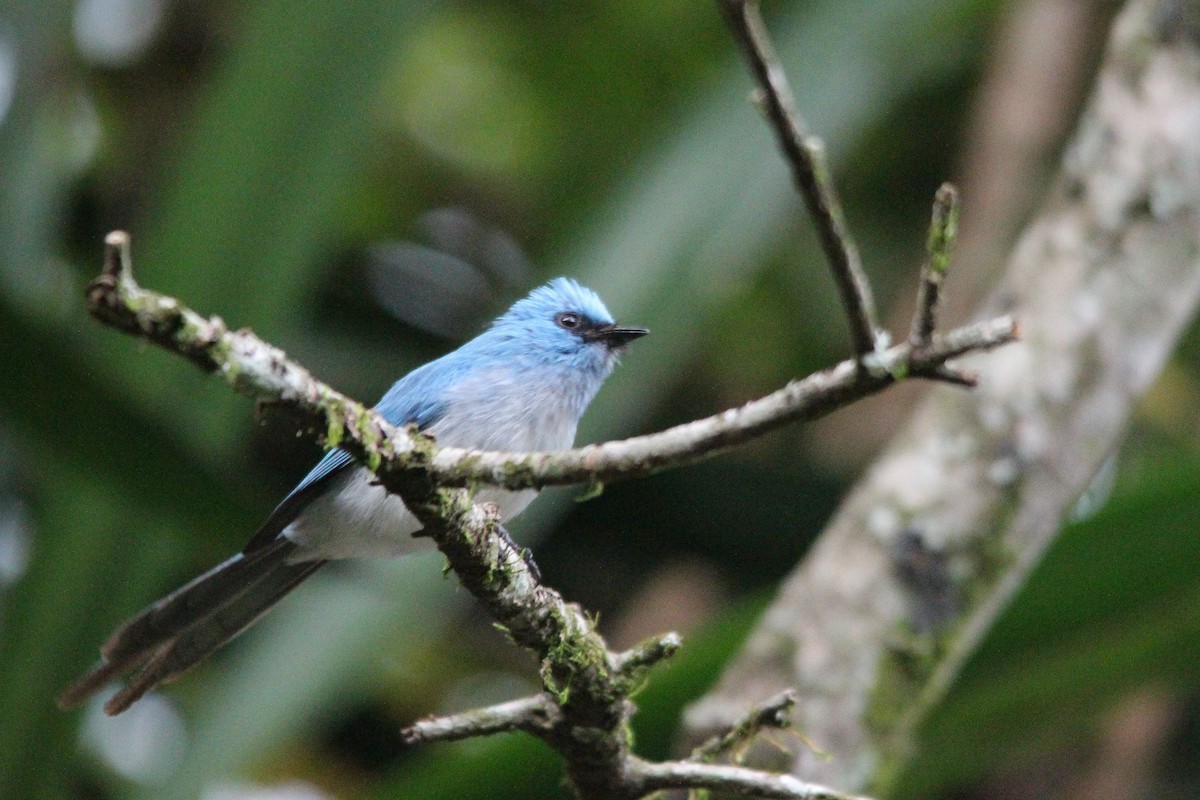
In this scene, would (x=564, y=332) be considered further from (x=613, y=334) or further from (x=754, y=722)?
(x=754, y=722)

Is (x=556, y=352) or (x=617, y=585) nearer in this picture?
(x=556, y=352)

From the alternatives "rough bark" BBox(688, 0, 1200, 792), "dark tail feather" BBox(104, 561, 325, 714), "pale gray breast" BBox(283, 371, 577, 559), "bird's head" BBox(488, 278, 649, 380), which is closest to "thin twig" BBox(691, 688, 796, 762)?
"rough bark" BBox(688, 0, 1200, 792)

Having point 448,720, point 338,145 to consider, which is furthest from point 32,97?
point 448,720

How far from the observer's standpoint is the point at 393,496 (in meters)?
3.24

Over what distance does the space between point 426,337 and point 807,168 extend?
4900 millimetres

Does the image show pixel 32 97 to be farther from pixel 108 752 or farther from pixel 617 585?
pixel 617 585

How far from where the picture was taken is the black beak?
12.8 ft

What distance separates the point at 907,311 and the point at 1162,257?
235 centimetres

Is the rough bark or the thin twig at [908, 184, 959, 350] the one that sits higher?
the rough bark

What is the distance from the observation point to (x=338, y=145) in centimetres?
409

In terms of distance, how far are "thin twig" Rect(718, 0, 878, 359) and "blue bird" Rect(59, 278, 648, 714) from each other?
1.63 meters

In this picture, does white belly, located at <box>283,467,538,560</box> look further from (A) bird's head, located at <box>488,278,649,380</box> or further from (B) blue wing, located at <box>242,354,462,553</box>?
(A) bird's head, located at <box>488,278,649,380</box>

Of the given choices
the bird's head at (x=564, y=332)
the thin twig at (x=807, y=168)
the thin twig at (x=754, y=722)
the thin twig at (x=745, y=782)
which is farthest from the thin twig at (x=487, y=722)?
the bird's head at (x=564, y=332)

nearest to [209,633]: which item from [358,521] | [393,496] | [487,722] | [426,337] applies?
[358,521]
